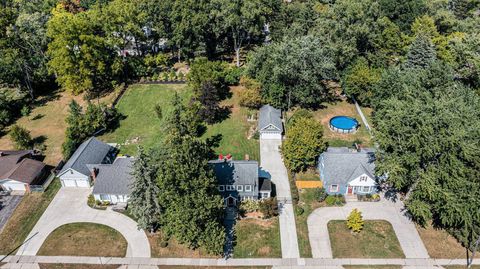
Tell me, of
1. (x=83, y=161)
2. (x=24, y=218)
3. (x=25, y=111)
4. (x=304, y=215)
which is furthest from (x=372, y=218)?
(x=25, y=111)

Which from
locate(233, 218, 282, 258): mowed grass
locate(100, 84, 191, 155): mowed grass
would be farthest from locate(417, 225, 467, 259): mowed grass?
locate(100, 84, 191, 155): mowed grass

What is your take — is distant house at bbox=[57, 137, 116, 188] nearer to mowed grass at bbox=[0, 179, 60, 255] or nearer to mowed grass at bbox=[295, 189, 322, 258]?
mowed grass at bbox=[0, 179, 60, 255]

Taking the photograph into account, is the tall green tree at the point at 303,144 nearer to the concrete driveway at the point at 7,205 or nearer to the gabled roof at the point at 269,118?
the gabled roof at the point at 269,118

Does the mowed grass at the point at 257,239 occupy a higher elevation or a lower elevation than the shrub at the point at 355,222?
lower

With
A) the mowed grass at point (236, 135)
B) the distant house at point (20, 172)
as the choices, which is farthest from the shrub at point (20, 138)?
the mowed grass at point (236, 135)

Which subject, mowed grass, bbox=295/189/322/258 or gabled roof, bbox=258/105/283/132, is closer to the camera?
mowed grass, bbox=295/189/322/258
